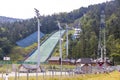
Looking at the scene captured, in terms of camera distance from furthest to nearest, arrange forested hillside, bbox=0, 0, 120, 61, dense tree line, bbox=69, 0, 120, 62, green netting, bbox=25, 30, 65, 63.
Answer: green netting, bbox=25, 30, 65, 63
forested hillside, bbox=0, 0, 120, 61
dense tree line, bbox=69, 0, 120, 62

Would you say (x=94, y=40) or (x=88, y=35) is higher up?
(x=88, y=35)

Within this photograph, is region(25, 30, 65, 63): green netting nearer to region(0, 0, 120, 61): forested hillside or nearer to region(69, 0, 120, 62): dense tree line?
region(0, 0, 120, 61): forested hillside

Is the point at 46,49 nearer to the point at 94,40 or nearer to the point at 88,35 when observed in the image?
the point at 88,35

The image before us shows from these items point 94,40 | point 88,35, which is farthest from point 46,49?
point 94,40

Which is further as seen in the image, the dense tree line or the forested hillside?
the forested hillside

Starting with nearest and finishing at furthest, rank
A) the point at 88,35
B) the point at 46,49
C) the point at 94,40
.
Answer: the point at 94,40 → the point at 88,35 → the point at 46,49

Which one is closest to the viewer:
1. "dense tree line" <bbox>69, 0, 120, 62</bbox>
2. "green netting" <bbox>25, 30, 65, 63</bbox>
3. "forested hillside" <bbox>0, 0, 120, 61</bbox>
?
"dense tree line" <bbox>69, 0, 120, 62</bbox>

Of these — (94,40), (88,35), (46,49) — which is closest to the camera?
(94,40)

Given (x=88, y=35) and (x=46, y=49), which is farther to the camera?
(x=46, y=49)

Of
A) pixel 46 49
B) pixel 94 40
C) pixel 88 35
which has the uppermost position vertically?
pixel 88 35

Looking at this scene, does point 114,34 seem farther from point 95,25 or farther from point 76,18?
point 76,18

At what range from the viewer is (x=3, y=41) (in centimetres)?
11581

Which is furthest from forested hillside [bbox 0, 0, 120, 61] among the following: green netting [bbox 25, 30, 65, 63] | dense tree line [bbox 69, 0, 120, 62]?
green netting [bbox 25, 30, 65, 63]

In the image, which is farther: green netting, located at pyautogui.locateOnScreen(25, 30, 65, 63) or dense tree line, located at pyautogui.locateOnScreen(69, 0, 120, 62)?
green netting, located at pyautogui.locateOnScreen(25, 30, 65, 63)
